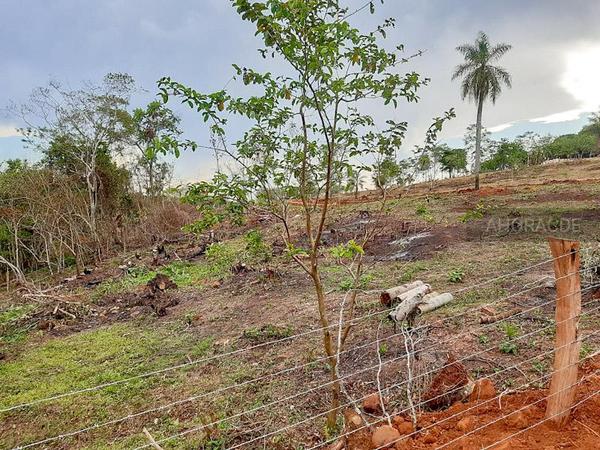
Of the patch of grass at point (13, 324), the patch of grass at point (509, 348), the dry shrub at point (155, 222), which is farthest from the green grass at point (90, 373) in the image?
the dry shrub at point (155, 222)

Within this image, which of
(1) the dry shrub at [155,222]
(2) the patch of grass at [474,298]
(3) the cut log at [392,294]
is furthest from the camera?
(1) the dry shrub at [155,222]

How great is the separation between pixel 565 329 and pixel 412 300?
102 inches

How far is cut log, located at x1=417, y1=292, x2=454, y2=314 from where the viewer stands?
5.22m

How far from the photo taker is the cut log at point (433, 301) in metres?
5.22

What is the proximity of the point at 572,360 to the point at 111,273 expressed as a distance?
41.2ft

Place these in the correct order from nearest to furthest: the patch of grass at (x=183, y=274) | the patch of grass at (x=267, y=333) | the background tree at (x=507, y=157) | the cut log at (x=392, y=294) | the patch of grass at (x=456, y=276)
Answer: the patch of grass at (x=267, y=333)
the cut log at (x=392, y=294)
the patch of grass at (x=456, y=276)
the patch of grass at (x=183, y=274)
the background tree at (x=507, y=157)

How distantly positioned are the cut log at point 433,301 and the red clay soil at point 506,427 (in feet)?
8.49

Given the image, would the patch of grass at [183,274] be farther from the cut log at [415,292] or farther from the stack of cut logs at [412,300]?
the cut log at [415,292]

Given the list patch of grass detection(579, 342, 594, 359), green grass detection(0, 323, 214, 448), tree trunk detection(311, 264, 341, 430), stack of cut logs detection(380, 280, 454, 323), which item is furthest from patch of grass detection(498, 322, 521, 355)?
green grass detection(0, 323, 214, 448)

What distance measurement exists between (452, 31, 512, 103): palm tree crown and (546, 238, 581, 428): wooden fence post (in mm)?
22653

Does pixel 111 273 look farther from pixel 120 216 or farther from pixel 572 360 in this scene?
pixel 572 360

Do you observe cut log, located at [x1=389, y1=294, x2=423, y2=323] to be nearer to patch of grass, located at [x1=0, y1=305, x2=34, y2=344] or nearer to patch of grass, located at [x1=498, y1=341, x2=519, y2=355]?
patch of grass, located at [x1=498, y1=341, x2=519, y2=355]

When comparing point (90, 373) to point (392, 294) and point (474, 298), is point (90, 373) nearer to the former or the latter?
point (392, 294)

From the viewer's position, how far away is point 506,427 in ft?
7.10
